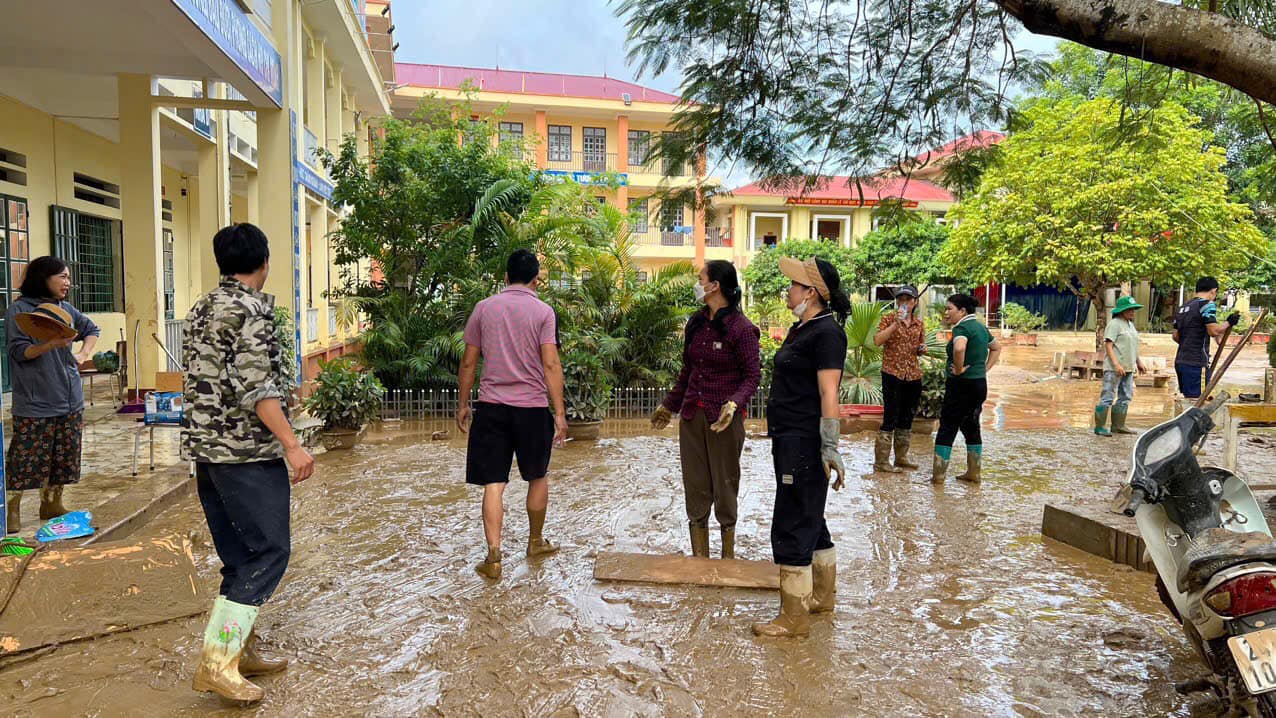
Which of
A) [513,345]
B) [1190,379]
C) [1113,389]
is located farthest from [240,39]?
[1190,379]

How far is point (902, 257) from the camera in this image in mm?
33250

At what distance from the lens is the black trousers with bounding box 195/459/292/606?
309 centimetres

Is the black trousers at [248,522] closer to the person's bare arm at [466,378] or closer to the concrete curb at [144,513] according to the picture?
the person's bare arm at [466,378]

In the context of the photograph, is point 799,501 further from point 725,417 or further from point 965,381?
point 965,381

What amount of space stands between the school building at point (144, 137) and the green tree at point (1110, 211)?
59.4 ft

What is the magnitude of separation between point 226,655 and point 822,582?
8.96 ft

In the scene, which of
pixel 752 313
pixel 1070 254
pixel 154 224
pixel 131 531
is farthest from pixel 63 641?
pixel 1070 254

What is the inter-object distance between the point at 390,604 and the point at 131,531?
2272 millimetres

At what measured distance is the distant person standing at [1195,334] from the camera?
9.59 m

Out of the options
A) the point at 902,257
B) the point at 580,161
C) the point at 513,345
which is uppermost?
the point at 580,161

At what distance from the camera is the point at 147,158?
33.9 feet

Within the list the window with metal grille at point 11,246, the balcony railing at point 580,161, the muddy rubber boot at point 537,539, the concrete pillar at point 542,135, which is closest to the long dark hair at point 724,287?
the muddy rubber boot at point 537,539

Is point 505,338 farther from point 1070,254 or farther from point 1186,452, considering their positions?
point 1070,254

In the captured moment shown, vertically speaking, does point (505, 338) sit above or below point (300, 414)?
above
